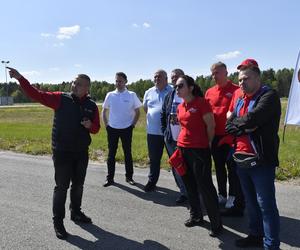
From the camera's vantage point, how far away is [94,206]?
5.77 meters

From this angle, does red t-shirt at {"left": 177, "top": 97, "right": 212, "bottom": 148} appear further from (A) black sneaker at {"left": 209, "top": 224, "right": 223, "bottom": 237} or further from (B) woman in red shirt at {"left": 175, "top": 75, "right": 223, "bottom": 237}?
(A) black sneaker at {"left": 209, "top": 224, "right": 223, "bottom": 237}

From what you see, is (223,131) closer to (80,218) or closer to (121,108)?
(80,218)

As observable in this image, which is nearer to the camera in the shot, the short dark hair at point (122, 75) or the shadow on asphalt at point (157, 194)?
the shadow on asphalt at point (157, 194)

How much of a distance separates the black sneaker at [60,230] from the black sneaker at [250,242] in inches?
80.1

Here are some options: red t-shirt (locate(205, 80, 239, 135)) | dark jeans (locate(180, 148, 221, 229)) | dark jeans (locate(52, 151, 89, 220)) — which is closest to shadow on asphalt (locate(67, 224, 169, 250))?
dark jeans (locate(52, 151, 89, 220))

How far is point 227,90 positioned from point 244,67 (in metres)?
1.34

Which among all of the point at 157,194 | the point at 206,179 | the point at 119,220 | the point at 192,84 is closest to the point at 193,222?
the point at 206,179

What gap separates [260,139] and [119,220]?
233 cm

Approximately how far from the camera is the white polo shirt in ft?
23.4

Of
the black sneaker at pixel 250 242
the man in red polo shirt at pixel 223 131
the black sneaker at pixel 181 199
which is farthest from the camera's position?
the black sneaker at pixel 181 199

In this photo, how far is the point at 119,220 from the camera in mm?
5148

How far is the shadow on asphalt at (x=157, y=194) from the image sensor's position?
600cm

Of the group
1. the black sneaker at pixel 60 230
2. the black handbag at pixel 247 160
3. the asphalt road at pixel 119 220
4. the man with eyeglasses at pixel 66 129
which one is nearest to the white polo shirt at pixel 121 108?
the asphalt road at pixel 119 220

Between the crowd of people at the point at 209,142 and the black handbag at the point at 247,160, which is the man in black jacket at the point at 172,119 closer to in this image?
the crowd of people at the point at 209,142
